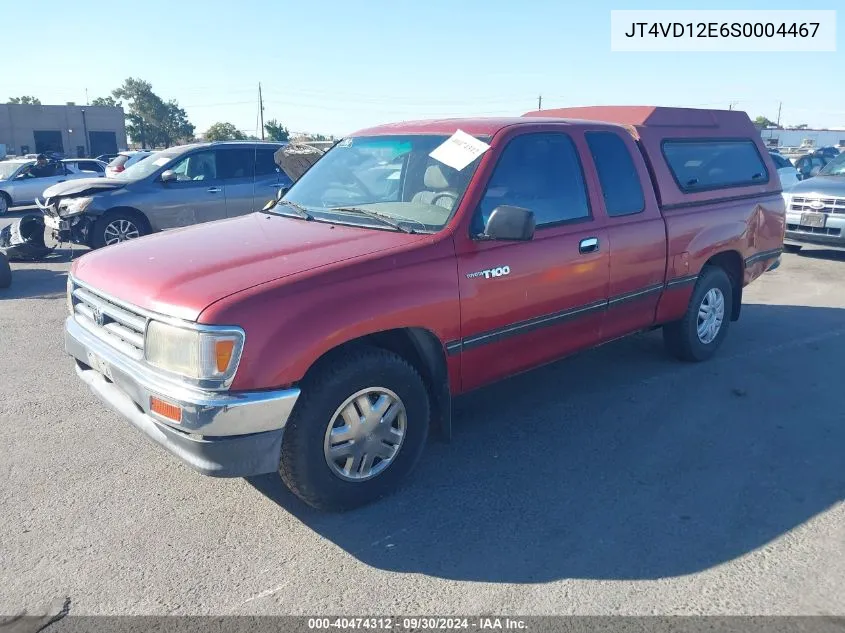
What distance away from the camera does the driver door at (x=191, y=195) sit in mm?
10312

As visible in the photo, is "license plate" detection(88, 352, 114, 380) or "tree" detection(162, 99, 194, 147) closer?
"license plate" detection(88, 352, 114, 380)

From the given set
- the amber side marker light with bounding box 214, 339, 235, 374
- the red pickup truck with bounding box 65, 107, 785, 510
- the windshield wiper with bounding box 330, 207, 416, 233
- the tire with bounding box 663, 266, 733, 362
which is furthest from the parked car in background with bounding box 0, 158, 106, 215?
the amber side marker light with bounding box 214, 339, 235, 374

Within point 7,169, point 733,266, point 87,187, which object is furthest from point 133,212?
point 7,169

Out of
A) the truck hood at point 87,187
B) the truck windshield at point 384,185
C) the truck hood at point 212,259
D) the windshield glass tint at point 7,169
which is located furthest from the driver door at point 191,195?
the windshield glass tint at point 7,169

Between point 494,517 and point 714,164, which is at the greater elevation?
point 714,164

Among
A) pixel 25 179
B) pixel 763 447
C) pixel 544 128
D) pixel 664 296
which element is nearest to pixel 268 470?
pixel 544 128

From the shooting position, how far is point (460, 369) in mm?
3799

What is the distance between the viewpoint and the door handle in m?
4.33

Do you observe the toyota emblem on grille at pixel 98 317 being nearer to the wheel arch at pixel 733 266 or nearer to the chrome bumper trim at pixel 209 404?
the chrome bumper trim at pixel 209 404

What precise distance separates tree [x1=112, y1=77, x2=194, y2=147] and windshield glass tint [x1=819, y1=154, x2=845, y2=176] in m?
73.3

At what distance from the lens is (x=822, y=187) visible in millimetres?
10367

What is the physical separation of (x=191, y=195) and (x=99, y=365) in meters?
7.50

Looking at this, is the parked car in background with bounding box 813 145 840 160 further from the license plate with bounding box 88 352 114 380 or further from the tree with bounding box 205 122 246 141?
the tree with bounding box 205 122 246 141

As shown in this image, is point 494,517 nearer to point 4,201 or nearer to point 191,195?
point 191,195
